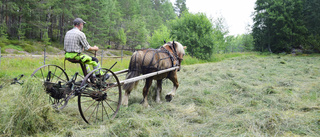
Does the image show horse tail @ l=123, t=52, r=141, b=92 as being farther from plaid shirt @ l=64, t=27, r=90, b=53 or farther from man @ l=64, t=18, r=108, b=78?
plaid shirt @ l=64, t=27, r=90, b=53

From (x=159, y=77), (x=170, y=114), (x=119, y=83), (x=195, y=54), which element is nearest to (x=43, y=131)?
(x=119, y=83)

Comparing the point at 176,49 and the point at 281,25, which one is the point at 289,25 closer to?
the point at 281,25

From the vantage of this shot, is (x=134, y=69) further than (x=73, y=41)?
Yes

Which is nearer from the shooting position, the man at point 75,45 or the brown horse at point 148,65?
the man at point 75,45

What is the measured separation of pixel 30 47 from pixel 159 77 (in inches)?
976

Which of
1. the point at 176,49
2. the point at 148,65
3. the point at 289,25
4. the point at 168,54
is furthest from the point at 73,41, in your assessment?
the point at 289,25

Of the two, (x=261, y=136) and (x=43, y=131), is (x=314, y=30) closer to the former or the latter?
(x=261, y=136)

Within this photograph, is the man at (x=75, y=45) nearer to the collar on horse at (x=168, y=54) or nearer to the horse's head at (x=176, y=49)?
the collar on horse at (x=168, y=54)

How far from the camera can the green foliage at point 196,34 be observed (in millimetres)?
22328

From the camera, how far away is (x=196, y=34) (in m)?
22.4

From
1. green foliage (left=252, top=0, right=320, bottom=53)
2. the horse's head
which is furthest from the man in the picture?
green foliage (left=252, top=0, right=320, bottom=53)

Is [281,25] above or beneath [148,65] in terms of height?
above

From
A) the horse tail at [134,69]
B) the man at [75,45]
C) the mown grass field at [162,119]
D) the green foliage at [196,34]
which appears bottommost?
the mown grass field at [162,119]

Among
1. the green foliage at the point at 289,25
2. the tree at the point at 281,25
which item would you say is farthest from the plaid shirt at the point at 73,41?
the green foliage at the point at 289,25
